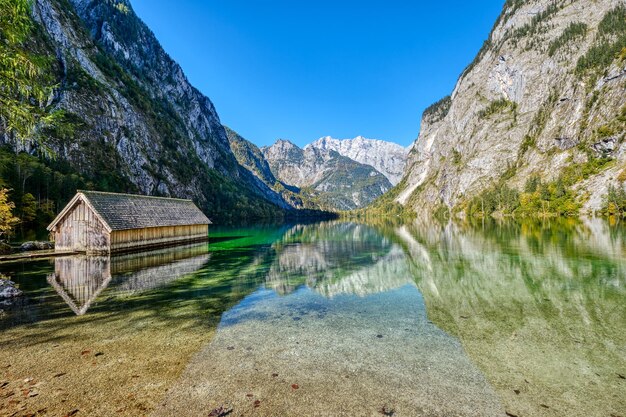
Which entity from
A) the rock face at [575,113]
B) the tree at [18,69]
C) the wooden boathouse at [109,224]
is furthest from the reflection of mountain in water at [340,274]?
the rock face at [575,113]

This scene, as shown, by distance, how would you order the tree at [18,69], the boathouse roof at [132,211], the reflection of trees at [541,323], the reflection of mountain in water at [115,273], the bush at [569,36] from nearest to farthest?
1. the reflection of trees at [541,323]
2. the tree at [18,69]
3. the reflection of mountain in water at [115,273]
4. the boathouse roof at [132,211]
5. the bush at [569,36]

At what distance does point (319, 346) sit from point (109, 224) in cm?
3398

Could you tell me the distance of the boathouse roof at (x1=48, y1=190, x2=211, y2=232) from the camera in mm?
35219

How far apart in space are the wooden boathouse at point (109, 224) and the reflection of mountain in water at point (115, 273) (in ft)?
9.26

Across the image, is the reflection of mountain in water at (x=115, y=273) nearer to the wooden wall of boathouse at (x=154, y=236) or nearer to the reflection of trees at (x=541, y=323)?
the wooden wall of boathouse at (x=154, y=236)

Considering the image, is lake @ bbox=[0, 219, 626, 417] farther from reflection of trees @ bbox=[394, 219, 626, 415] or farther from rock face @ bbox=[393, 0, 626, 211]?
rock face @ bbox=[393, 0, 626, 211]

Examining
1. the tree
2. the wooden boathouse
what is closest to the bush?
the wooden boathouse

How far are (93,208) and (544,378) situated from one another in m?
41.6

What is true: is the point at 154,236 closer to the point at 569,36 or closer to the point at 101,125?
the point at 101,125

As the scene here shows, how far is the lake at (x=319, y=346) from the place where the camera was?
7.25m

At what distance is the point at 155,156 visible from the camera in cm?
15212

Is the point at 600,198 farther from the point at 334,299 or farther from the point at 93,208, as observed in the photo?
the point at 93,208

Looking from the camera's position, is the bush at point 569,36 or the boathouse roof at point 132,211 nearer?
the boathouse roof at point 132,211

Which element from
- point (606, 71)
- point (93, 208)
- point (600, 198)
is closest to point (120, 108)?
point (93, 208)
